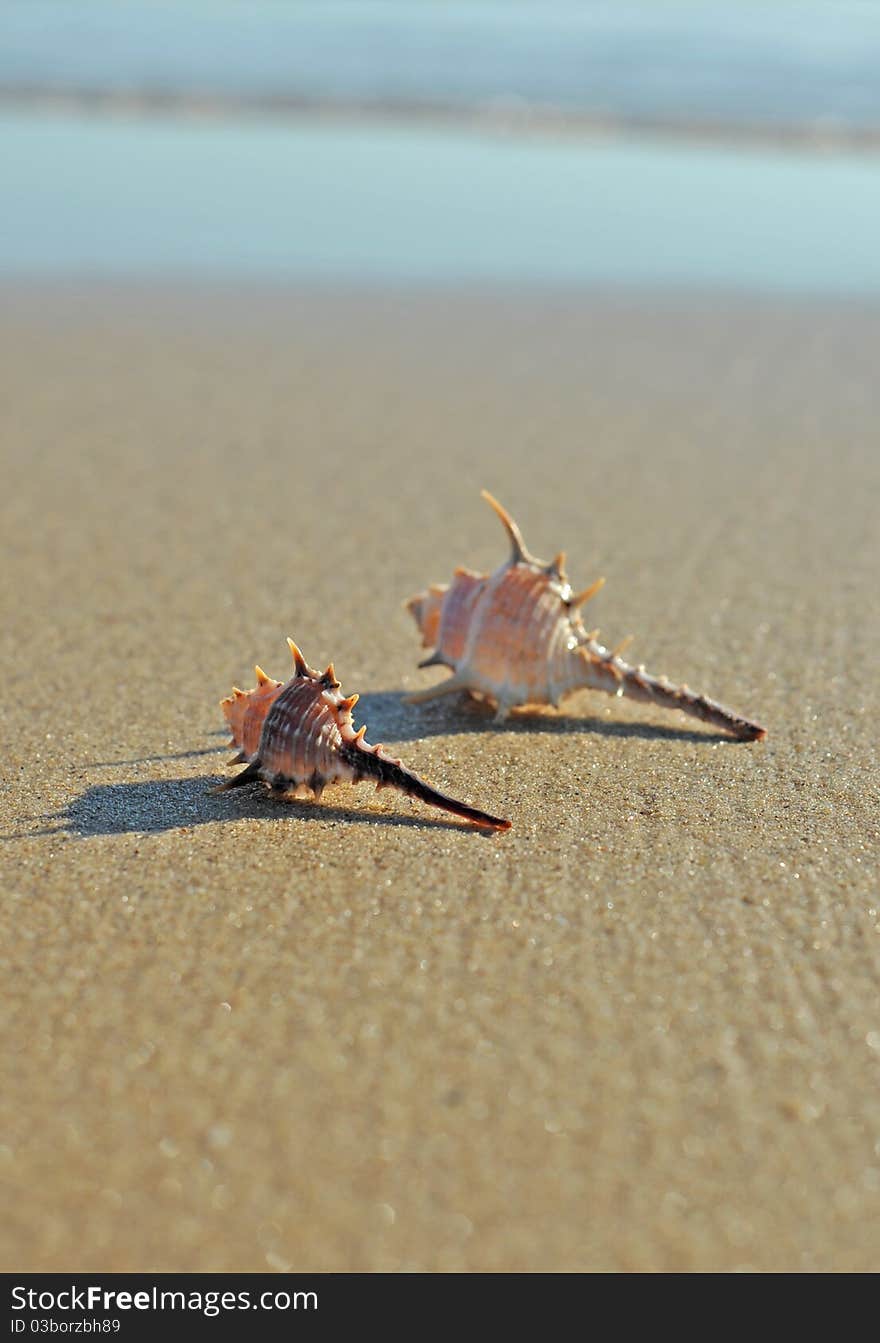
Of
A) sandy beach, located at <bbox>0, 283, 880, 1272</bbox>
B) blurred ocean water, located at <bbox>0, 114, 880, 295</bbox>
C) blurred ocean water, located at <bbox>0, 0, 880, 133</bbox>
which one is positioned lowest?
sandy beach, located at <bbox>0, 283, 880, 1272</bbox>

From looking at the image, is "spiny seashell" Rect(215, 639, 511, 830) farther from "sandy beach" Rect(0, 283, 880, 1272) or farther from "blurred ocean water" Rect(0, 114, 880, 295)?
"blurred ocean water" Rect(0, 114, 880, 295)

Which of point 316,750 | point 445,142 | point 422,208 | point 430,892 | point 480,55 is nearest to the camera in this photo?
point 430,892

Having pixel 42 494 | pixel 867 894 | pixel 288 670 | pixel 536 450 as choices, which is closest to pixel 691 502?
pixel 536 450

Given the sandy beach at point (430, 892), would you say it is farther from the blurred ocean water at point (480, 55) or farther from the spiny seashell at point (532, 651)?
the blurred ocean water at point (480, 55)

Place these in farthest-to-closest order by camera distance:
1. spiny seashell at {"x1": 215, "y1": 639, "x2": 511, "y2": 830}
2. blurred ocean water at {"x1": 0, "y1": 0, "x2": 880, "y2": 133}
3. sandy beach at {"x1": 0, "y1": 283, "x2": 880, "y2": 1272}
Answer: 1. blurred ocean water at {"x1": 0, "y1": 0, "x2": 880, "y2": 133}
2. spiny seashell at {"x1": 215, "y1": 639, "x2": 511, "y2": 830}
3. sandy beach at {"x1": 0, "y1": 283, "x2": 880, "y2": 1272}

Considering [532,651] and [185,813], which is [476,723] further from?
[185,813]

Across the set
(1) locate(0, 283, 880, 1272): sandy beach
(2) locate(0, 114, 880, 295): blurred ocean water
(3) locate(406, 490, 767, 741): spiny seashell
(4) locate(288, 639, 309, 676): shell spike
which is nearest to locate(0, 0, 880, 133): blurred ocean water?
(2) locate(0, 114, 880, 295): blurred ocean water

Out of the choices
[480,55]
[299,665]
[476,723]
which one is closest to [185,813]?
[299,665]
